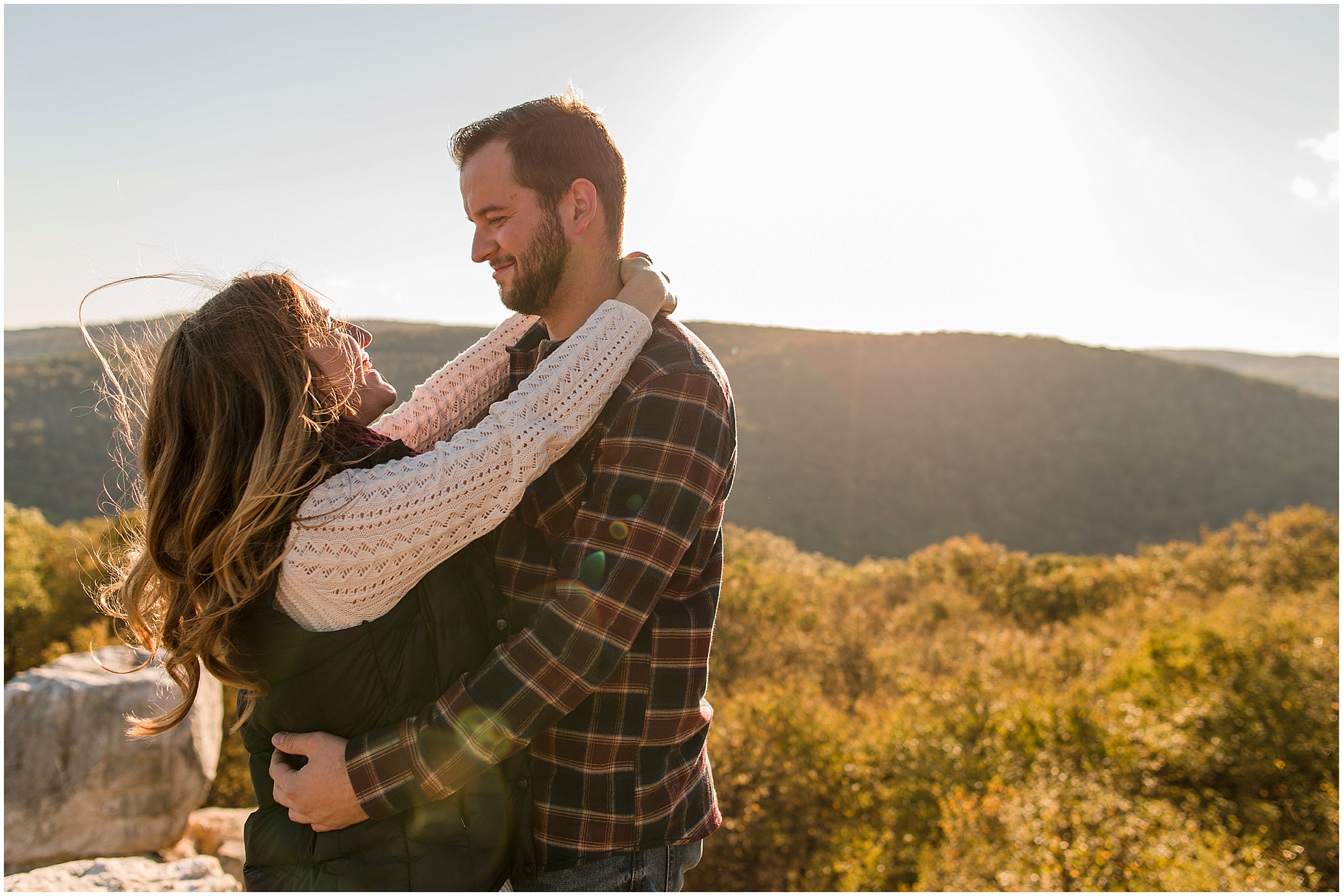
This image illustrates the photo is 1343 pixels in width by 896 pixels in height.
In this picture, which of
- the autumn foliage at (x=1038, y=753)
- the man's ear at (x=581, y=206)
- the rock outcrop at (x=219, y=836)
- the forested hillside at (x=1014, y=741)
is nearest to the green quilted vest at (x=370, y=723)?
the forested hillside at (x=1014, y=741)

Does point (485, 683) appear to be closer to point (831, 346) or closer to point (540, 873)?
point (540, 873)

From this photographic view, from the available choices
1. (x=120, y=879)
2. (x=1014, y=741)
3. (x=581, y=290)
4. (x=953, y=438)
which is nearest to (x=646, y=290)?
(x=581, y=290)

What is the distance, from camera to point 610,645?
4.77ft

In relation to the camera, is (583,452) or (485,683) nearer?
(485,683)

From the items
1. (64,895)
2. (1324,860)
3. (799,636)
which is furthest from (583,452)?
(799,636)

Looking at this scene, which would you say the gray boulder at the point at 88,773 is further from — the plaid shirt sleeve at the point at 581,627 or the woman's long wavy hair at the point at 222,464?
the plaid shirt sleeve at the point at 581,627

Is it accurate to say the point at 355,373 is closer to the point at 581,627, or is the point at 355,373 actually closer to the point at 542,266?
the point at 542,266

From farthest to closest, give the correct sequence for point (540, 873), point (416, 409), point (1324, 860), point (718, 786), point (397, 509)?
point (718, 786), point (1324, 860), point (416, 409), point (540, 873), point (397, 509)

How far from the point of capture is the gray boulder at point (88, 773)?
7207mm

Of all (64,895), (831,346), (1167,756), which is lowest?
(64,895)

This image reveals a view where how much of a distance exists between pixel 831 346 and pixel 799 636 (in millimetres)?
45428

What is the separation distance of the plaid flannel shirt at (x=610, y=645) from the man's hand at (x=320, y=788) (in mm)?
30

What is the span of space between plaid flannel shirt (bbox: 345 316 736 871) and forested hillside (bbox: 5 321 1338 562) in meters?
30.1

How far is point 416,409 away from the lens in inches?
87.5
